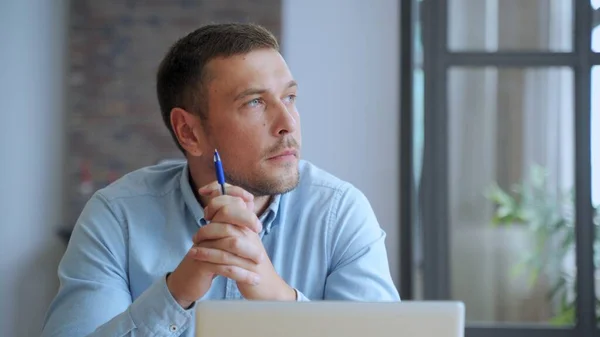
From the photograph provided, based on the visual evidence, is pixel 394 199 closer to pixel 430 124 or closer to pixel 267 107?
pixel 430 124

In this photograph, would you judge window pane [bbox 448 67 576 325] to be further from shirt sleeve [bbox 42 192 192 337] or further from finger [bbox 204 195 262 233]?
finger [bbox 204 195 262 233]

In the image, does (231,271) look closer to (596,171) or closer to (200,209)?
(200,209)

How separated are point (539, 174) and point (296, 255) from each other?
291 centimetres

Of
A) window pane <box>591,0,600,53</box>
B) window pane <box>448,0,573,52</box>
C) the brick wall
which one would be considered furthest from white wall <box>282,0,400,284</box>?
window pane <box>591,0,600,53</box>

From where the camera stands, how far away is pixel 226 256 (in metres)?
1.33

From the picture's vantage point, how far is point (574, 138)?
4.17 meters

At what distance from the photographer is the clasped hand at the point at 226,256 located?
133cm

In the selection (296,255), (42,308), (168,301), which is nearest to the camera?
(168,301)

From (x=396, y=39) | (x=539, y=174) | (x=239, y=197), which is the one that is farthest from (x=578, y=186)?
(x=239, y=197)

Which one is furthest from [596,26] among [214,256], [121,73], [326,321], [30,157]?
[326,321]

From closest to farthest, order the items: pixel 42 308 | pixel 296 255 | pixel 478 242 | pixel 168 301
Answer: pixel 168 301
pixel 296 255
pixel 42 308
pixel 478 242

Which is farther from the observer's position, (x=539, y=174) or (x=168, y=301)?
(x=539, y=174)

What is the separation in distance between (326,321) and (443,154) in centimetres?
345

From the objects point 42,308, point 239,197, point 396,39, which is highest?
point 396,39
